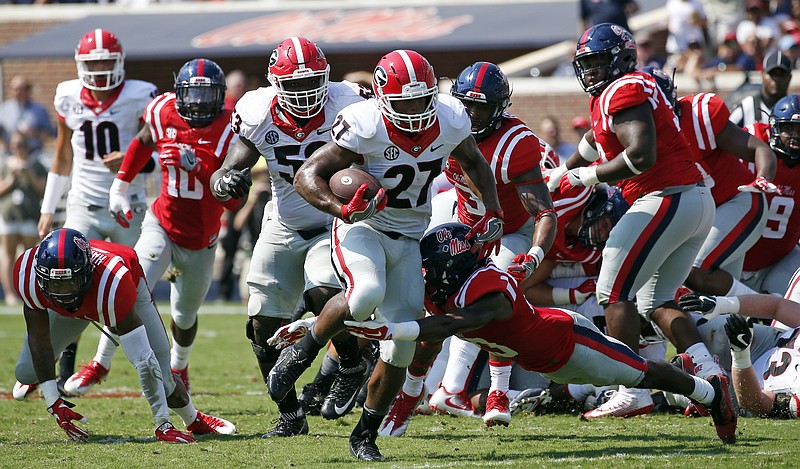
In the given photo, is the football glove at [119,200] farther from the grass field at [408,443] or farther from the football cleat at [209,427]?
the football cleat at [209,427]

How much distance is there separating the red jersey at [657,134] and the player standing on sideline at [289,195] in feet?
4.18

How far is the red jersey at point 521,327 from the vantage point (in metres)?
4.78

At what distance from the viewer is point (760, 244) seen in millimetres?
7211

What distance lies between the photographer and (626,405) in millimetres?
6039

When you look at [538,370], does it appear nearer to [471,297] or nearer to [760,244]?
[471,297]

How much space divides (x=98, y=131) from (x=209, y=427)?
2.58 metres

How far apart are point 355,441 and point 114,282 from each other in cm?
139

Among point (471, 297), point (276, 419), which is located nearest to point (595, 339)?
point (471, 297)

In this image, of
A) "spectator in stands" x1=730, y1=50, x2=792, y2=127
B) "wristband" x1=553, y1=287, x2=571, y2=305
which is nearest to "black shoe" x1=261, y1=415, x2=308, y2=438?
A: "wristband" x1=553, y1=287, x2=571, y2=305

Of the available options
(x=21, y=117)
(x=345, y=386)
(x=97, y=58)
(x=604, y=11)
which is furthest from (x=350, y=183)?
(x=21, y=117)

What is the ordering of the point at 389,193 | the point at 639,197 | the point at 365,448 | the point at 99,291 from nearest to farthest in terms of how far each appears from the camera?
the point at 365,448
the point at 389,193
the point at 99,291
the point at 639,197

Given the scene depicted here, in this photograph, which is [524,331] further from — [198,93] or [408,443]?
[198,93]

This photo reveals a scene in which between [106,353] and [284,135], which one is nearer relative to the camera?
[284,135]

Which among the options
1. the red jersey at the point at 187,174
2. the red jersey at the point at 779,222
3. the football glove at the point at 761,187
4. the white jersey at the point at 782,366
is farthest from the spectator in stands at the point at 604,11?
the red jersey at the point at 187,174
